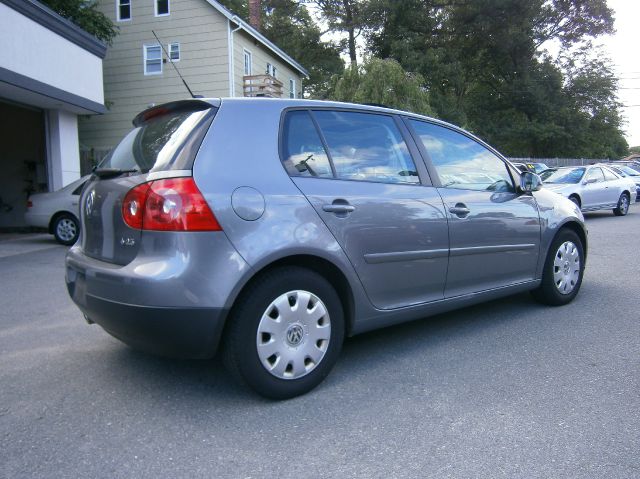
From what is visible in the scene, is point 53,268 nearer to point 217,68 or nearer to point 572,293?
point 572,293

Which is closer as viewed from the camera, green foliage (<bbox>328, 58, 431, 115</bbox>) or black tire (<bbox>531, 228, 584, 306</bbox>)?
black tire (<bbox>531, 228, 584, 306</bbox>)

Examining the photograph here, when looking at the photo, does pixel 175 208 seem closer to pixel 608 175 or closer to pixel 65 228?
pixel 65 228

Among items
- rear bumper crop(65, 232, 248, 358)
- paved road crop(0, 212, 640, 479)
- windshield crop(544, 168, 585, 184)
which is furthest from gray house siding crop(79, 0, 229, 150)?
rear bumper crop(65, 232, 248, 358)

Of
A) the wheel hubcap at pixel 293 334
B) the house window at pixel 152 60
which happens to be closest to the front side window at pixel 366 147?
the wheel hubcap at pixel 293 334

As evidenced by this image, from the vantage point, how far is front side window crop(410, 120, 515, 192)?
4.08m

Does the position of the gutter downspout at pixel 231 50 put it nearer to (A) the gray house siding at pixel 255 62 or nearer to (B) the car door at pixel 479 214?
(A) the gray house siding at pixel 255 62

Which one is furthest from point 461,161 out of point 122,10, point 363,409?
point 122,10

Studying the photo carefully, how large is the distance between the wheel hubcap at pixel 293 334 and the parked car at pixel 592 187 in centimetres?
1170

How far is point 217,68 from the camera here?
→ 19.6m

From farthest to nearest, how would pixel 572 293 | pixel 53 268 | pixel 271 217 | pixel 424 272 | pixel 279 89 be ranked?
pixel 279 89 → pixel 53 268 → pixel 572 293 → pixel 424 272 → pixel 271 217

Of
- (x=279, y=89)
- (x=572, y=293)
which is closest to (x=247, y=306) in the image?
(x=572, y=293)

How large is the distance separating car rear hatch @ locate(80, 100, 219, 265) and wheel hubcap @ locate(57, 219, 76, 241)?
7.89 meters

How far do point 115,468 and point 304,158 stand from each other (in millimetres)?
1972

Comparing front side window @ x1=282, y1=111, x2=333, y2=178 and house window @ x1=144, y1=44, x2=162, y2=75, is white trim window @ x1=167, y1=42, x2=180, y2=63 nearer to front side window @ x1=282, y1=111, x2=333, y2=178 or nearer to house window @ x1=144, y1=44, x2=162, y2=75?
house window @ x1=144, y1=44, x2=162, y2=75
